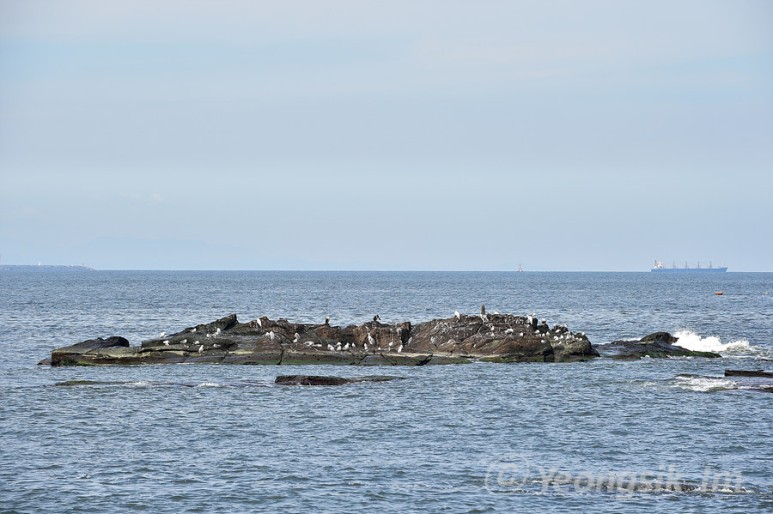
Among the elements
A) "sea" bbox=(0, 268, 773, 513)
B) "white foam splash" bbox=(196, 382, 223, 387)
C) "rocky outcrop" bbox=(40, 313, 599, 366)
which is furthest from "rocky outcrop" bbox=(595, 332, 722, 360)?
"white foam splash" bbox=(196, 382, 223, 387)

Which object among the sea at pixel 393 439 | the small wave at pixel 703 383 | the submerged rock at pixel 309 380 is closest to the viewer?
the sea at pixel 393 439

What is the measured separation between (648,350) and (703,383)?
16.2 metres

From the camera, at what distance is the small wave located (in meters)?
47.5

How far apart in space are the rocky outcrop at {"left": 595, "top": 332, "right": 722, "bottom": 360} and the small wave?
11.6m

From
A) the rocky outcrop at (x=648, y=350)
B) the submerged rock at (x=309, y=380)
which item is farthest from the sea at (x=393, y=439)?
the rocky outcrop at (x=648, y=350)

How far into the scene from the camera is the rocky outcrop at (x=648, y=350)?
64250 millimetres

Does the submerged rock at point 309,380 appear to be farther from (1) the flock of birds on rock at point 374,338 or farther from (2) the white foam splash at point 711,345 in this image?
(2) the white foam splash at point 711,345

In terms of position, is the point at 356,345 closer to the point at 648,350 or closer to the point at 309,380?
the point at 309,380

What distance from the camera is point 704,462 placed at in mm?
32688

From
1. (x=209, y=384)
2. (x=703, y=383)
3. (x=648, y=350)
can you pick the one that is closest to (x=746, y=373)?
(x=703, y=383)

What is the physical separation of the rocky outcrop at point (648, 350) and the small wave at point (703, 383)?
38.1 ft

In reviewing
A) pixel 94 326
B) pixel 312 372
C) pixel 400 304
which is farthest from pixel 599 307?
pixel 312 372

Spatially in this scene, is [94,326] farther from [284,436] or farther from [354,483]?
[354,483]

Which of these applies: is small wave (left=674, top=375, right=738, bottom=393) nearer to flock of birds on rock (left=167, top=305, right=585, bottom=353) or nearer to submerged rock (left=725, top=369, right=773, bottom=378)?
submerged rock (left=725, top=369, right=773, bottom=378)
